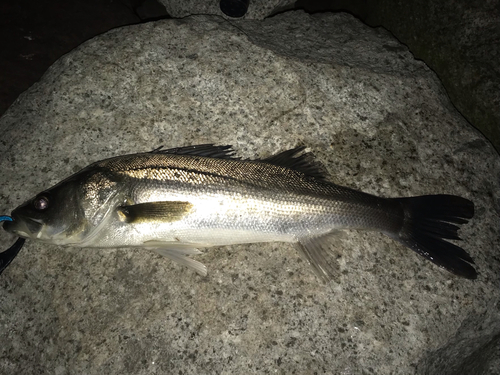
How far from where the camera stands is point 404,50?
3.33 metres

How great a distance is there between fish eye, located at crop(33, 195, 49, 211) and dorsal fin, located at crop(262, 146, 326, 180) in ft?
5.05

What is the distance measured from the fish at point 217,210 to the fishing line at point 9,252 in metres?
0.24

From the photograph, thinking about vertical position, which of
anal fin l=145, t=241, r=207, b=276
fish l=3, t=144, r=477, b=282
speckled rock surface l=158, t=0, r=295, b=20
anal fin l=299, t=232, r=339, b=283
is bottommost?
anal fin l=299, t=232, r=339, b=283

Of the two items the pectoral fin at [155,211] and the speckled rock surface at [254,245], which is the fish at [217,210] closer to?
the pectoral fin at [155,211]

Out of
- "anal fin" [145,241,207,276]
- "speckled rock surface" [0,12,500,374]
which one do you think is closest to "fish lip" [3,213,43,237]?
"speckled rock surface" [0,12,500,374]

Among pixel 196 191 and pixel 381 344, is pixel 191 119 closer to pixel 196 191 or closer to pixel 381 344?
pixel 196 191

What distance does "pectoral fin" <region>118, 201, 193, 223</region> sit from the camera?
2232 mm

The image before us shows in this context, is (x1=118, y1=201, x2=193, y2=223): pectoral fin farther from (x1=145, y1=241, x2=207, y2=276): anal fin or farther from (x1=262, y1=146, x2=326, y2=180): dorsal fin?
(x1=262, y1=146, x2=326, y2=180): dorsal fin

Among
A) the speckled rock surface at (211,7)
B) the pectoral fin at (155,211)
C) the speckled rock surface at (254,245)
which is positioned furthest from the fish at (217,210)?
the speckled rock surface at (211,7)

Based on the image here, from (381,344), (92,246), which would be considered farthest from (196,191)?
(381,344)

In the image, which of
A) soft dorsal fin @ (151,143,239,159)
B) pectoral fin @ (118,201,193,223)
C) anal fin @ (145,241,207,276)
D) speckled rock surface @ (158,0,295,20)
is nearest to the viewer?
pectoral fin @ (118,201,193,223)

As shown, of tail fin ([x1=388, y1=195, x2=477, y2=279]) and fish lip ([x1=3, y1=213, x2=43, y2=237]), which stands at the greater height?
fish lip ([x1=3, y1=213, x2=43, y2=237])

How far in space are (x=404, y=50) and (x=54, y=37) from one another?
159 inches

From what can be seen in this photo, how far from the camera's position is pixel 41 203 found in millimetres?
2250
